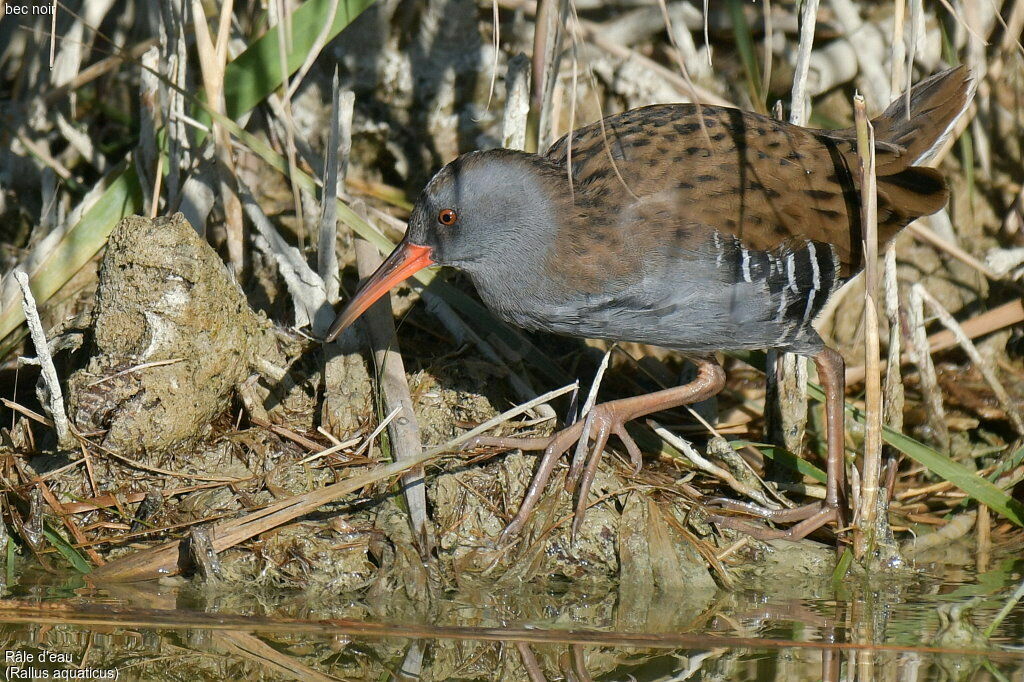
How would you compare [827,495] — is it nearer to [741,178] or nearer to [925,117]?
[741,178]

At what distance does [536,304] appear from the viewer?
11.2 ft

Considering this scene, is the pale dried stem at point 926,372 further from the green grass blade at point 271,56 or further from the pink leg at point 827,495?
the green grass blade at point 271,56

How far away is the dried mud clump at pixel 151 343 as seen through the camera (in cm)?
348

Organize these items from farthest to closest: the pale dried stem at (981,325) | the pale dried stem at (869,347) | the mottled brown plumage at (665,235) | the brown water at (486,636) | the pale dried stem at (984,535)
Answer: the pale dried stem at (981,325)
the pale dried stem at (984,535)
the mottled brown plumage at (665,235)
the pale dried stem at (869,347)
the brown water at (486,636)

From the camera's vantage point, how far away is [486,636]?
272cm

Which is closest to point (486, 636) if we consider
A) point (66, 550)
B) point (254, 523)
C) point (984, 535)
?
point (254, 523)

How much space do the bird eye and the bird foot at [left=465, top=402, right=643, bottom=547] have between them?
0.66 metres

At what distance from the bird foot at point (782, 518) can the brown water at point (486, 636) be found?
334mm

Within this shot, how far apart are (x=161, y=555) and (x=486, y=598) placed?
2.96 feet

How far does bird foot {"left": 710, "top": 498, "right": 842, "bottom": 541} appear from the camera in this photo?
138 inches

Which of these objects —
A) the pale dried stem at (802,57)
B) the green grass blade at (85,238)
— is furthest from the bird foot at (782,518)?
the green grass blade at (85,238)

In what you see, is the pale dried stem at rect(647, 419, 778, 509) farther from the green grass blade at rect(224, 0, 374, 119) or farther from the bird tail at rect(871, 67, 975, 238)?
the green grass blade at rect(224, 0, 374, 119)

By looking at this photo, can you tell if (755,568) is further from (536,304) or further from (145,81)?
(145,81)

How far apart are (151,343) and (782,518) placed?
2002mm
